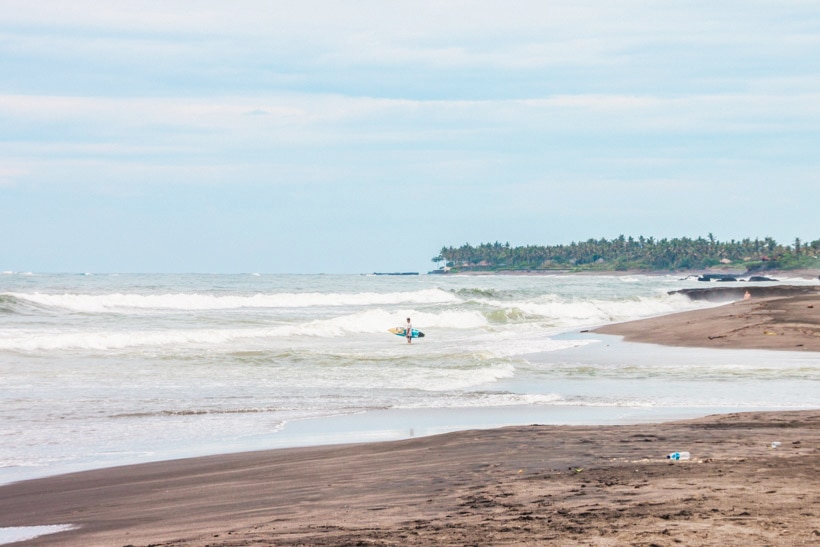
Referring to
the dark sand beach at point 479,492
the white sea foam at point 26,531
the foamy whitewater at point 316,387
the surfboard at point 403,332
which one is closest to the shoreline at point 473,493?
the dark sand beach at point 479,492

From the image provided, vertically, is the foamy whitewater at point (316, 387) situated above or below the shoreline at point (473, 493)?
below

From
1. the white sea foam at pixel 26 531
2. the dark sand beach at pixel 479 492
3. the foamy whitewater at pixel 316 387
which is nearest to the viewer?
the dark sand beach at pixel 479 492

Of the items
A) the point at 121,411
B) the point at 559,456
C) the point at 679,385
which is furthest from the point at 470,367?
the point at 559,456

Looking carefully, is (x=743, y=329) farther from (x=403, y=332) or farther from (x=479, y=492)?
(x=479, y=492)

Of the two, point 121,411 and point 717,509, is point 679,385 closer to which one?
point 121,411

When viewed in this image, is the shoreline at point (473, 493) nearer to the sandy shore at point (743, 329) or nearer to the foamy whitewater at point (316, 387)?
the foamy whitewater at point (316, 387)

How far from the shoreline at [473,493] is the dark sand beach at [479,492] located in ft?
0.07

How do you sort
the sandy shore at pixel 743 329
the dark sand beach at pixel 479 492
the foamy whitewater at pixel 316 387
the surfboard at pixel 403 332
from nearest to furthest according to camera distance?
the dark sand beach at pixel 479 492
the foamy whitewater at pixel 316 387
the sandy shore at pixel 743 329
the surfboard at pixel 403 332

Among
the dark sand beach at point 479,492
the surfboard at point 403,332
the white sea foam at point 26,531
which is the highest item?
the dark sand beach at point 479,492

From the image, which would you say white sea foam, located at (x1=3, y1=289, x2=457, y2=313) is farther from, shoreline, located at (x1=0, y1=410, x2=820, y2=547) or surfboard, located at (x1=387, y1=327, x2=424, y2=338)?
shoreline, located at (x1=0, y1=410, x2=820, y2=547)

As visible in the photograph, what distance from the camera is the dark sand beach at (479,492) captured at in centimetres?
632

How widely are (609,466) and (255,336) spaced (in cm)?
2723

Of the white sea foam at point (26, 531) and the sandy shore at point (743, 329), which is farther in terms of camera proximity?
the sandy shore at point (743, 329)

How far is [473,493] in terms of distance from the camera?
7.98 meters
